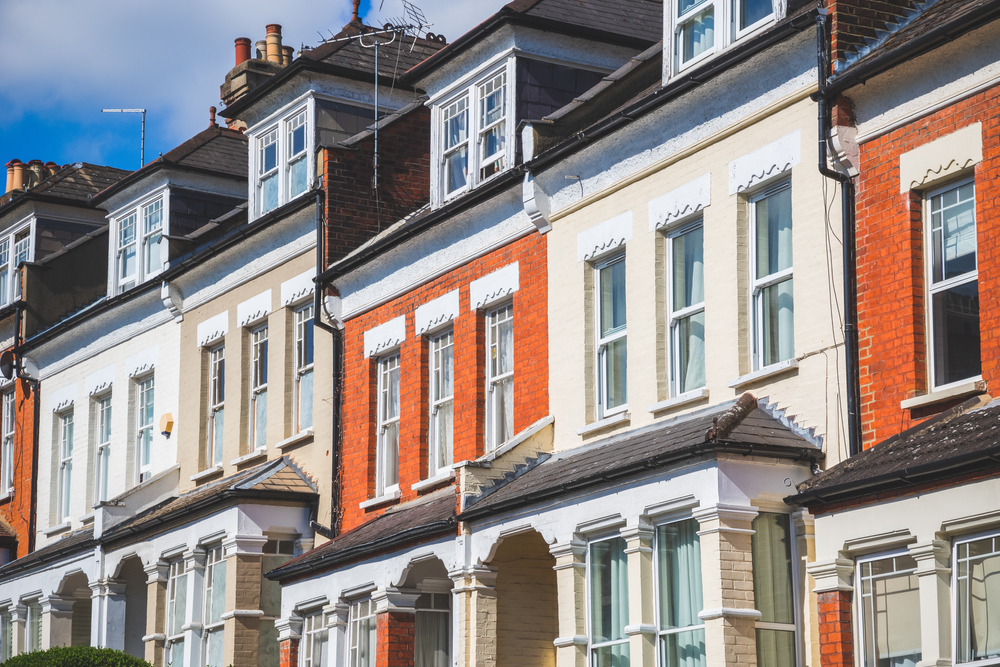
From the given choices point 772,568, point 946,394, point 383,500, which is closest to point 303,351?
point 383,500

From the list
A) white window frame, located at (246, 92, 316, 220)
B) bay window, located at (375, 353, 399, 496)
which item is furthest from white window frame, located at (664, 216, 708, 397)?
white window frame, located at (246, 92, 316, 220)

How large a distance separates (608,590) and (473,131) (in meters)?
7.81

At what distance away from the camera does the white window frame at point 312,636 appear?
2095 cm

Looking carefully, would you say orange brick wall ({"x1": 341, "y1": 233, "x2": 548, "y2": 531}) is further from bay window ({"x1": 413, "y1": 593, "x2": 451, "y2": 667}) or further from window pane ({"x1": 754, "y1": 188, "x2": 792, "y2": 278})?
window pane ({"x1": 754, "y1": 188, "x2": 792, "y2": 278})

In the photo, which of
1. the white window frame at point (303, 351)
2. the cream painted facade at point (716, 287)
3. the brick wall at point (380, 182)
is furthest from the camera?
the white window frame at point (303, 351)

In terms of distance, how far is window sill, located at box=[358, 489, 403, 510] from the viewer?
21.7m

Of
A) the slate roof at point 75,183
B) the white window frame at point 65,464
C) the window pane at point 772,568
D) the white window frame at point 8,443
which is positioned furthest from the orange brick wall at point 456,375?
the slate roof at point 75,183

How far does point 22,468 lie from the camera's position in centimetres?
3184

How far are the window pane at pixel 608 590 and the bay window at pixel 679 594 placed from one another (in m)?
0.69

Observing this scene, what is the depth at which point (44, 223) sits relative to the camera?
111 ft

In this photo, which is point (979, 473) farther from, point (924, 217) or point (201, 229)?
point (201, 229)

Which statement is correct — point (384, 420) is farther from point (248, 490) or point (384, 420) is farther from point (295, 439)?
point (248, 490)

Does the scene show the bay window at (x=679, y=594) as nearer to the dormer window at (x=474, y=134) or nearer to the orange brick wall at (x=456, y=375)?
the orange brick wall at (x=456, y=375)

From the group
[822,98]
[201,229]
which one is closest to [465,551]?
[822,98]
